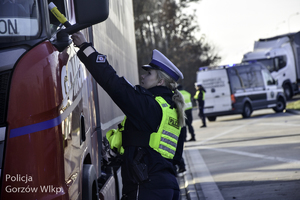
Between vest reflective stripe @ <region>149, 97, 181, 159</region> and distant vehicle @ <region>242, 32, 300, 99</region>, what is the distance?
26.8 metres

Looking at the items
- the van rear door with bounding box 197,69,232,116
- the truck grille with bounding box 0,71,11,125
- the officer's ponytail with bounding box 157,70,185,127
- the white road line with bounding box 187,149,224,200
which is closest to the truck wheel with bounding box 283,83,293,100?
the van rear door with bounding box 197,69,232,116

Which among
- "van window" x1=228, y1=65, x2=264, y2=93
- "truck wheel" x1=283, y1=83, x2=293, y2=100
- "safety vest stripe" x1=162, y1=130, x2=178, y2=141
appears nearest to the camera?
"safety vest stripe" x1=162, y1=130, x2=178, y2=141

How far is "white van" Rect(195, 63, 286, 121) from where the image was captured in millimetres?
22109

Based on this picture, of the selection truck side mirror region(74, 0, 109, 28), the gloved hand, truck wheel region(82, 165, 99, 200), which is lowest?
truck wheel region(82, 165, 99, 200)

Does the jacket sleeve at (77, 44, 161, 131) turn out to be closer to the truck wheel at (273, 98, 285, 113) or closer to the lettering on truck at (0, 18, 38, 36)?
the lettering on truck at (0, 18, 38, 36)

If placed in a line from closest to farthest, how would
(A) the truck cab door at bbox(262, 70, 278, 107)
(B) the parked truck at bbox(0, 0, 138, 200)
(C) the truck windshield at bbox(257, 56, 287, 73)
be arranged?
(B) the parked truck at bbox(0, 0, 138, 200)
(A) the truck cab door at bbox(262, 70, 278, 107)
(C) the truck windshield at bbox(257, 56, 287, 73)

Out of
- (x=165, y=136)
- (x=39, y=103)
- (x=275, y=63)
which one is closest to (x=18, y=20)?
(x=39, y=103)

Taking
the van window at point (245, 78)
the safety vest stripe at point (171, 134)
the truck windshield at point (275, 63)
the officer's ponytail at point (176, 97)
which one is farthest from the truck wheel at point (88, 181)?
the truck windshield at point (275, 63)

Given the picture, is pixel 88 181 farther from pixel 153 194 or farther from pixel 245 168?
pixel 245 168

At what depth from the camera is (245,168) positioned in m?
9.02

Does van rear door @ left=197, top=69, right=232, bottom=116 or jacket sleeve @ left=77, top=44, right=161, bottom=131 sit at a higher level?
jacket sleeve @ left=77, top=44, right=161, bottom=131

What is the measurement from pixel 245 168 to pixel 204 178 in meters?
0.96

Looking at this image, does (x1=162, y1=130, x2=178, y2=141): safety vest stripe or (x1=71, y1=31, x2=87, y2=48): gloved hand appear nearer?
(x1=71, y1=31, x2=87, y2=48): gloved hand

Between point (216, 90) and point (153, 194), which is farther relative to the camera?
point (216, 90)
